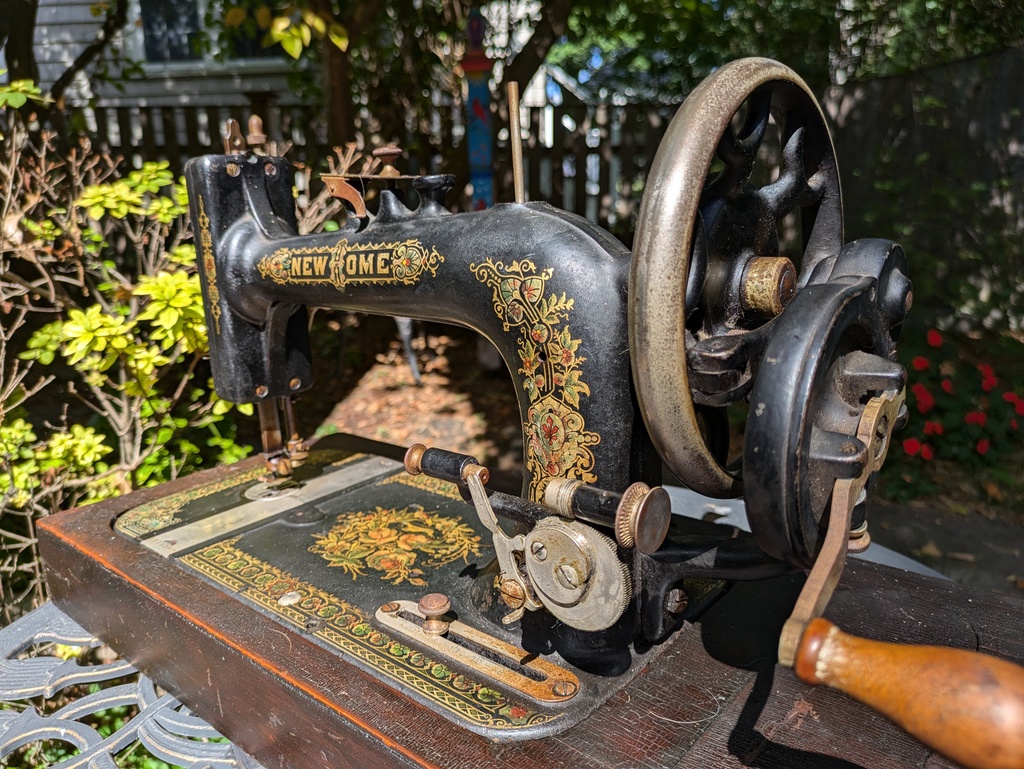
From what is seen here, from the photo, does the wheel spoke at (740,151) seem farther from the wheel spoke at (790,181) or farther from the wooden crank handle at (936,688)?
the wooden crank handle at (936,688)

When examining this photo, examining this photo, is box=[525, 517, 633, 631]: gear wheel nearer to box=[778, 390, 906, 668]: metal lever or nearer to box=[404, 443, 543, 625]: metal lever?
box=[404, 443, 543, 625]: metal lever

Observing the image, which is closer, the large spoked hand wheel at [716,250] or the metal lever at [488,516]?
the large spoked hand wheel at [716,250]

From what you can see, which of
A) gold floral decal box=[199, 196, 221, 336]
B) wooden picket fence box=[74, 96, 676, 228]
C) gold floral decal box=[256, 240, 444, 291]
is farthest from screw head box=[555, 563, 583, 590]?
wooden picket fence box=[74, 96, 676, 228]

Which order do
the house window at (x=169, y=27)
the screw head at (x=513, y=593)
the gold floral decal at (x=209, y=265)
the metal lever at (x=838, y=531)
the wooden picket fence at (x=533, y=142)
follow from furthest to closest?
the house window at (x=169, y=27) → the wooden picket fence at (x=533, y=142) → the gold floral decal at (x=209, y=265) → the screw head at (x=513, y=593) → the metal lever at (x=838, y=531)

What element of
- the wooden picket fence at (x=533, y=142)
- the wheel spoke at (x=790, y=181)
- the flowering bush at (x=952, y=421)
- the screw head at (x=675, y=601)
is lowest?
the flowering bush at (x=952, y=421)

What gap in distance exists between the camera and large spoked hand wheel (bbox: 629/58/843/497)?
2.43ft

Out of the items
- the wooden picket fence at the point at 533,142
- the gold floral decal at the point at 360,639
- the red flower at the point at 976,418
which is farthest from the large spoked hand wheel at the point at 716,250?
the wooden picket fence at the point at 533,142

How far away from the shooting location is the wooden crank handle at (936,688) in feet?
1.73

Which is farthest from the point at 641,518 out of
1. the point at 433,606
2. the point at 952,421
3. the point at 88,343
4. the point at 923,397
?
the point at 952,421

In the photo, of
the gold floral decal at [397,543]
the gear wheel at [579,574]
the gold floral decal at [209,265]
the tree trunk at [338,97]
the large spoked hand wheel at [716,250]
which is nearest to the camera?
the large spoked hand wheel at [716,250]

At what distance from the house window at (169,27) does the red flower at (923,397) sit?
692 cm

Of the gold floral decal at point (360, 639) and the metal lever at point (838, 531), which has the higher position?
the metal lever at point (838, 531)

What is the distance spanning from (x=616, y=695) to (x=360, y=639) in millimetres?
373

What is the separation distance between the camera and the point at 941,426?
142 inches
